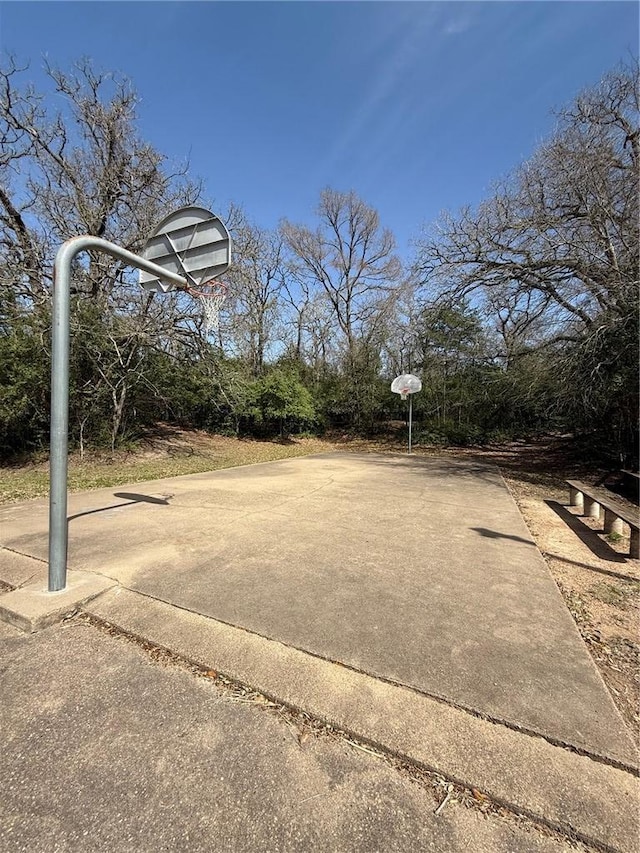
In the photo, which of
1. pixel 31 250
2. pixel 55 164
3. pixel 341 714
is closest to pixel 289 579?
pixel 341 714

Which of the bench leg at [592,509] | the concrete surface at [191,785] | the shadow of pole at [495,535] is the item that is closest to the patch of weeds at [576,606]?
the shadow of pole at [495,535]

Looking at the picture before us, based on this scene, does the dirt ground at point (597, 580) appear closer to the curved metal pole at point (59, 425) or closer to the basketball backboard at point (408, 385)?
the curved metal pole at point (59, 425)

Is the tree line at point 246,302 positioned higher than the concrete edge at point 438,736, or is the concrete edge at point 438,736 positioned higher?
the tree line at point 246,302

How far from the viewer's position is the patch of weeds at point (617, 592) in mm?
2979

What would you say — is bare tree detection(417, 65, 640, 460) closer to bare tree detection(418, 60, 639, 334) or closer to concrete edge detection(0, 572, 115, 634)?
bare tree detection(418, 60, 639, 334)

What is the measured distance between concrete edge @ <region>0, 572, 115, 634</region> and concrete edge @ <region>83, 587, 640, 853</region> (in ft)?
1.55

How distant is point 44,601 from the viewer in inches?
102

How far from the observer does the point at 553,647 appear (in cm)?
231

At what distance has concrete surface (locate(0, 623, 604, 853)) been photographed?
4.10 ft

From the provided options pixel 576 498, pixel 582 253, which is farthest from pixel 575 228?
pixel 576 498

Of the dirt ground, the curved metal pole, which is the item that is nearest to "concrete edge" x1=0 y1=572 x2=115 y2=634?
the curved metal pole

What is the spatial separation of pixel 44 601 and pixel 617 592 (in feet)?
13.9

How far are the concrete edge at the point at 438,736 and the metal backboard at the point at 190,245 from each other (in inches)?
129

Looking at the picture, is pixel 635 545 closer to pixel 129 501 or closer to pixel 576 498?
pixel 576 498
